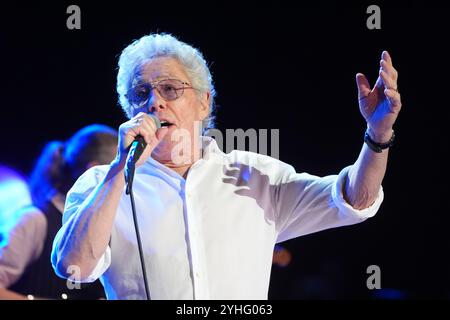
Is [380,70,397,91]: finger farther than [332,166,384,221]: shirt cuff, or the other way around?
[332,166,384,221]: shirt cuff

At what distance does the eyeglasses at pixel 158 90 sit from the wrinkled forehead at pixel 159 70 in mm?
20

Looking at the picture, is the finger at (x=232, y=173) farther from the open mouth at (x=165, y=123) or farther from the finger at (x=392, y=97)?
the finger at (x=392, y=97)

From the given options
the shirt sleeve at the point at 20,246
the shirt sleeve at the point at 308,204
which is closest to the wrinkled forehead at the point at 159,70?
the shirt sleeve at the point at 308,204

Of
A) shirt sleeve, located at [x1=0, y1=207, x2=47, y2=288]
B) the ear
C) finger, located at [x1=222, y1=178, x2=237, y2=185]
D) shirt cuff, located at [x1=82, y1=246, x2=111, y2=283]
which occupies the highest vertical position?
the ear

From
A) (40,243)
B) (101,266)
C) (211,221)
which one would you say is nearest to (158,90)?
(211,221)

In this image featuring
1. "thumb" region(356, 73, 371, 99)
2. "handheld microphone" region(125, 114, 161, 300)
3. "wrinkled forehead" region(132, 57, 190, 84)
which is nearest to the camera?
"handheld microphone" region(125, 114, 161, 300)

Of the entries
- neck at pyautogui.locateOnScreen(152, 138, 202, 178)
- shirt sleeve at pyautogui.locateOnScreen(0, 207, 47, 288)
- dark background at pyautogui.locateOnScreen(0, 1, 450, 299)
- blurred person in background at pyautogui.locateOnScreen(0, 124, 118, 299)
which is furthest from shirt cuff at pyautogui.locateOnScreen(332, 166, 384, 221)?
dark background at pyautogui.locateOnScreen(0, 1, 450, 299)

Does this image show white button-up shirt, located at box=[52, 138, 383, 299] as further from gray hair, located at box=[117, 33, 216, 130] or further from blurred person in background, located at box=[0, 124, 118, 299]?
blurred person in background, located at box=[0, 124, 118, 299]

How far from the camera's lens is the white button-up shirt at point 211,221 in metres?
1.77

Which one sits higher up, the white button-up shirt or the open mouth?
the open mouth

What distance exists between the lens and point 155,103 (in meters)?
1.96

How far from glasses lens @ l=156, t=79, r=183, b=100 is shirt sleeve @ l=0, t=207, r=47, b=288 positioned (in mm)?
1308

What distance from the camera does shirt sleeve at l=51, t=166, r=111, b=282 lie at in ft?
5.66

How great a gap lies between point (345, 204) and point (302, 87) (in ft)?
6.69
